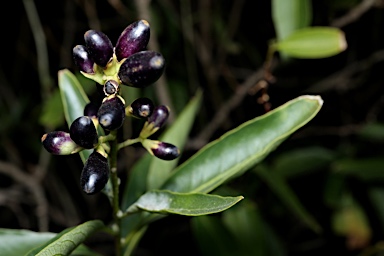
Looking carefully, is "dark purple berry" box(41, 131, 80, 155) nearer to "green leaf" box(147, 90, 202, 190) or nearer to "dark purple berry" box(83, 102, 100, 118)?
"dark purple berry" box(83, 102, 100, 118)

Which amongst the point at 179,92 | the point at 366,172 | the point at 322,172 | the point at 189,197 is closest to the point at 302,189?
the point at 322,172

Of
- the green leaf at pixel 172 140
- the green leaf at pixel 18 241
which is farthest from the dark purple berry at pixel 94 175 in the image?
the green leaf at pixel 172 140

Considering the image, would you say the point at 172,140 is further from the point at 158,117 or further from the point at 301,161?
the point at 301,161

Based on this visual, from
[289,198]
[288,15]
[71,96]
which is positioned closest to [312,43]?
[288,15]

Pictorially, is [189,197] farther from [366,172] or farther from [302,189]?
[302,189]

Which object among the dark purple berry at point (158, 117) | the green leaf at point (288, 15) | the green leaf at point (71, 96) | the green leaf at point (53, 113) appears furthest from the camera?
the green leaf at point (53, 113)

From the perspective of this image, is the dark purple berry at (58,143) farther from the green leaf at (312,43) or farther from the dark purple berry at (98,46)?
the green leaf at (312,43)

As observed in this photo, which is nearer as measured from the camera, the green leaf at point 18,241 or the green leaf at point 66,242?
the green leaf at point 66,242
